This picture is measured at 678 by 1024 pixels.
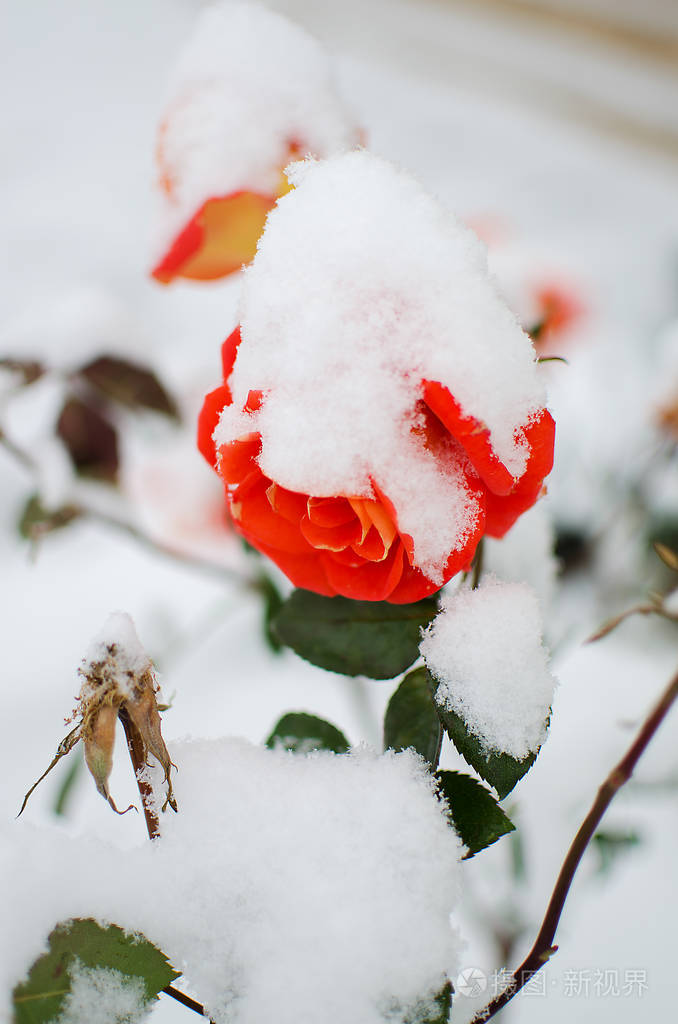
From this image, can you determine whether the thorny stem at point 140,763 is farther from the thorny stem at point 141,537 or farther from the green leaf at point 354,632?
the thorny stem at point 141,537

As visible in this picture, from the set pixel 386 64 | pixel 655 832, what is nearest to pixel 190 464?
pixel 655 832

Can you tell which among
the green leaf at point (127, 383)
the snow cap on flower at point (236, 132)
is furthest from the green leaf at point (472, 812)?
the green leaf at point (127, 383)

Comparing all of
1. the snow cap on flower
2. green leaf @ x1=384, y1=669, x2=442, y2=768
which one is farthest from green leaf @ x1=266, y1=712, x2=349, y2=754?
the snow cap on flower

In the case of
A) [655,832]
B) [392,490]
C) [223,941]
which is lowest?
[655,832]

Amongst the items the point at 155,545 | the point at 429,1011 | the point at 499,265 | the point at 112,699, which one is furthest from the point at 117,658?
the point at 499,265

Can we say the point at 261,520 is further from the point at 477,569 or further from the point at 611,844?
the point at 611,844

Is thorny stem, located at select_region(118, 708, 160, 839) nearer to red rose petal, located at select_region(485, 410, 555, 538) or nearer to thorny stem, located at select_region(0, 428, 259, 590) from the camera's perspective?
red rose petal, located at select_region(485, 410, 555, 538)

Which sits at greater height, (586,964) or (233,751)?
(233,751)

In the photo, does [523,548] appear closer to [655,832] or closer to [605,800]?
[605,800]
